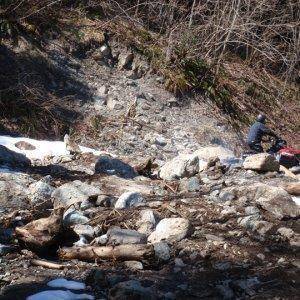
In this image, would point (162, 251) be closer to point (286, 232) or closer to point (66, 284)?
point (66, 284)

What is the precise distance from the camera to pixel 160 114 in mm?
9000

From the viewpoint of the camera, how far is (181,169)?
6.11 m

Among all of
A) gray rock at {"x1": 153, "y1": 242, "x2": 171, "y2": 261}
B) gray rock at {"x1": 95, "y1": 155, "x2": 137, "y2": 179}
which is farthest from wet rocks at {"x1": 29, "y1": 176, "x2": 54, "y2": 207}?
gray rock at {"x1": 153, "y1": 242, "x2": 171, "y2": 261}

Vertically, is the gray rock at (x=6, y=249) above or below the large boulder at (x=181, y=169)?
above

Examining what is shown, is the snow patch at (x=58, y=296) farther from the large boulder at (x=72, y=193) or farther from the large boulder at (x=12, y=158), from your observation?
the large boulder at (x=12, y=158)

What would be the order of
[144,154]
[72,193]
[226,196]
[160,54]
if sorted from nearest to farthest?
[72,193], [226,196], [144,154], [160,54]

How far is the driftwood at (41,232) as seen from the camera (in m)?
3.71

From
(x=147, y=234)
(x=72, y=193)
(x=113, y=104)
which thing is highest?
(x=147, y=234)

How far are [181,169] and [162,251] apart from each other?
8.12 ft

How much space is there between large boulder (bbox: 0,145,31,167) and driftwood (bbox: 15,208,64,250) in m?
2.03

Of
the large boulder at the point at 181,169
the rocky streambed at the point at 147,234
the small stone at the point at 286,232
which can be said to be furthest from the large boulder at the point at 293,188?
the large boulder at the point at 181,169

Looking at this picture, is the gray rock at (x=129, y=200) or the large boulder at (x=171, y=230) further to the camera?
the gray rock at (x=129, y=200)

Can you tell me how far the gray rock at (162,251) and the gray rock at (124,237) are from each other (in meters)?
0.15

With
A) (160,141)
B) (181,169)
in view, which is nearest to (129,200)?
(181,169)
